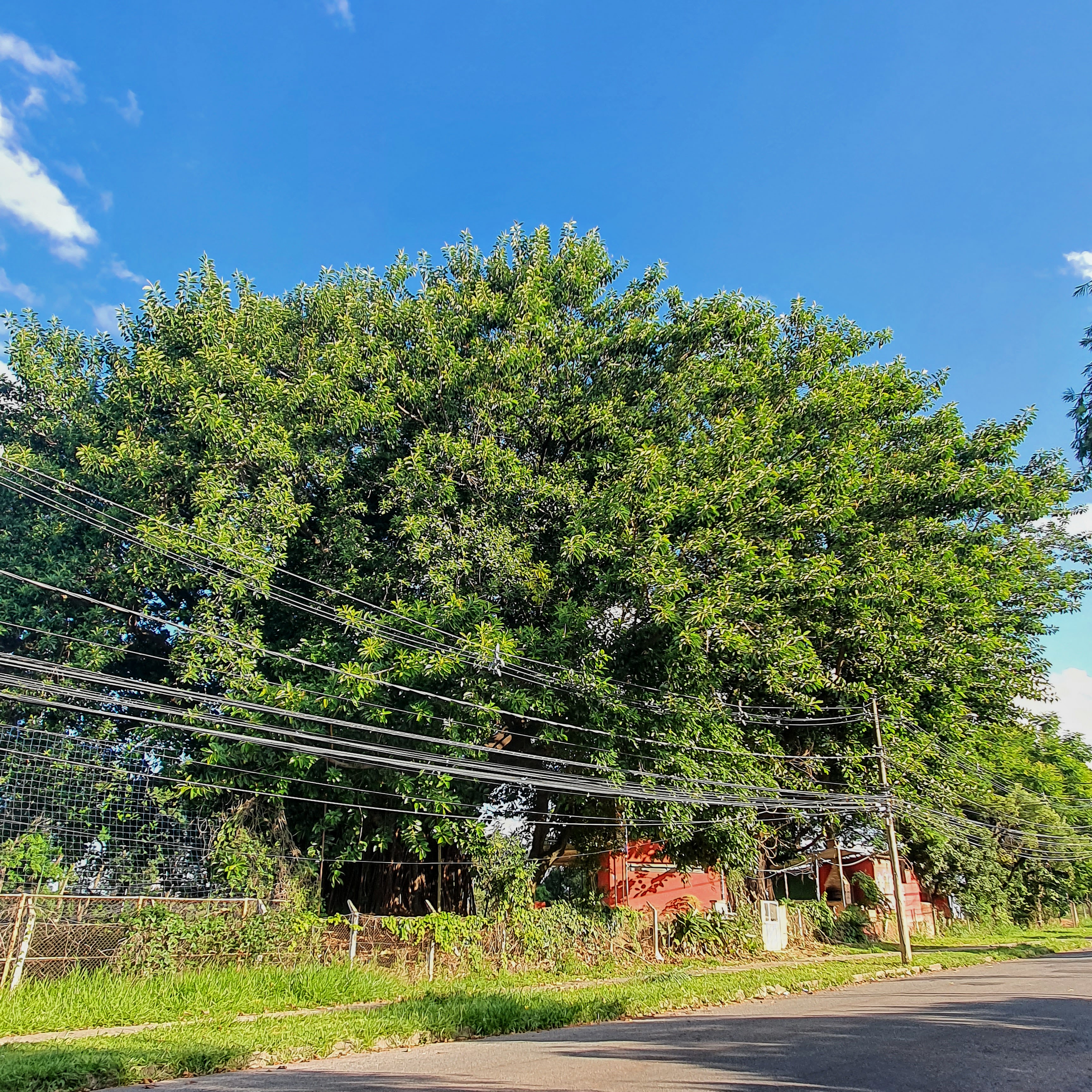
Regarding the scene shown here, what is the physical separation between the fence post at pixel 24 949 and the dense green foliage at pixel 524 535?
12.3 feet

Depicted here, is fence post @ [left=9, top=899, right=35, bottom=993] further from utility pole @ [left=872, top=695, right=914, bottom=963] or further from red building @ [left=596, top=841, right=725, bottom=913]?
utility pole @ [left=872, top=695, right=914, bottom=963]

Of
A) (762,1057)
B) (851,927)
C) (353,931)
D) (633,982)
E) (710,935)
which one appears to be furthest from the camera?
(851,927)

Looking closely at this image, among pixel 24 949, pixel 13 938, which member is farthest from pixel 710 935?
pixel 13 938

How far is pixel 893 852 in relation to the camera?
872 inches

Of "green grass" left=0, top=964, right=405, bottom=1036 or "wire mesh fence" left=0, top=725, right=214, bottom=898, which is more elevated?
"wire mesh fence" left=0, top=725, right=214, bottom=898

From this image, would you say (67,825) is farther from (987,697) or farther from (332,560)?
(987,697)

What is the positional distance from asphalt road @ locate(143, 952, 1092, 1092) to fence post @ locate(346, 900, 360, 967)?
214 inches

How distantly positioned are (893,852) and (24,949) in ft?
66.6

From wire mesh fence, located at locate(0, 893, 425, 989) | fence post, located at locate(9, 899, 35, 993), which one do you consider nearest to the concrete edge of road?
fence post, located at locate(9, 899, 35, 993)

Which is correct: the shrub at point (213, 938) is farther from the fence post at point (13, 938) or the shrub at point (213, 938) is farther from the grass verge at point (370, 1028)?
the fence post at point (13, 938)

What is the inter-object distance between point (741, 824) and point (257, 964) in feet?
34.8

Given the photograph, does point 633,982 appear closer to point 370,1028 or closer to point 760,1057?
point 370,1028

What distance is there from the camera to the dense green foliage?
593 inches

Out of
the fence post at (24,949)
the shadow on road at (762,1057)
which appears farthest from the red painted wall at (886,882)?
the fence post at (24,949)
